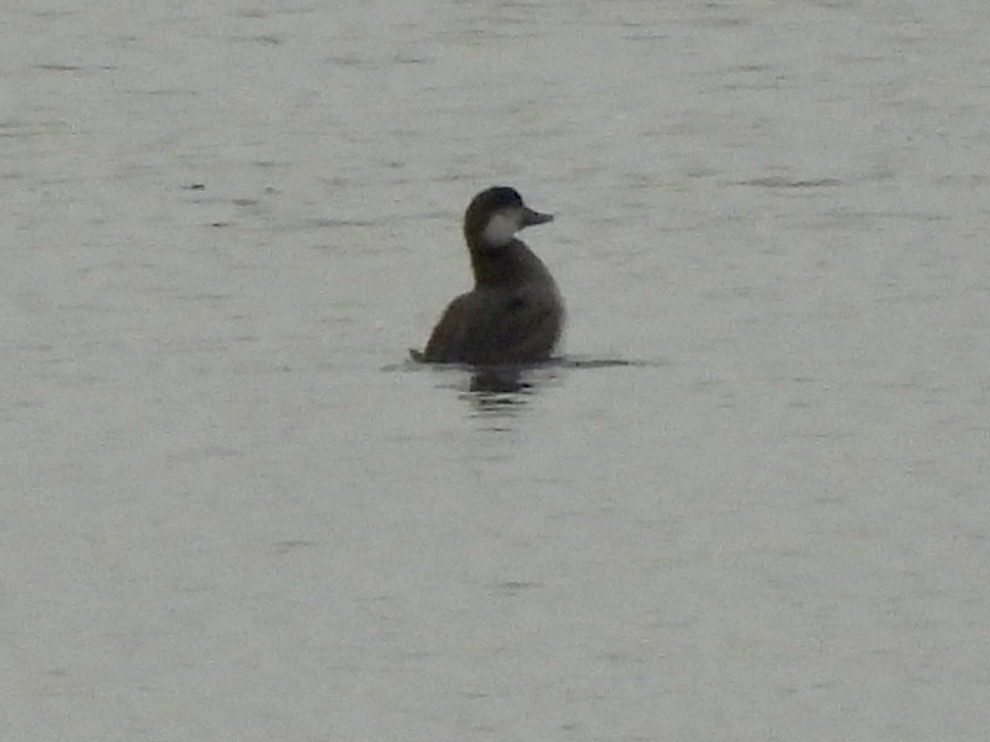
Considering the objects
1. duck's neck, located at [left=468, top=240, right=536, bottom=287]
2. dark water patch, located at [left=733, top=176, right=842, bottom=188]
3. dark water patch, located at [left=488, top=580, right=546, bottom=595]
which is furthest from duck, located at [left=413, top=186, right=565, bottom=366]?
dark water patch, located at [left=488, top=580, right=546, bottom=595]

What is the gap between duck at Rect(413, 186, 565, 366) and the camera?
18.1 metres

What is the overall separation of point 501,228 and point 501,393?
1938mm

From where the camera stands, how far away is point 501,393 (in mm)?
17438

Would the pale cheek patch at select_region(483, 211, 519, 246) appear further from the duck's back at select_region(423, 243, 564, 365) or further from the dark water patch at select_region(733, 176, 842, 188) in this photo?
the dark water patch at select_region(733, 176, 842, 188)

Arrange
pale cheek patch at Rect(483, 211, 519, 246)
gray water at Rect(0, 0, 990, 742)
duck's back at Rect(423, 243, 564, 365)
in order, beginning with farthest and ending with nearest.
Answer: pale cheek patch at Rect(483, 211, 519, 246) < duck's back at Rect(423, 243, 564, 365) < gray water at Rect(0, 0, 990, 742)

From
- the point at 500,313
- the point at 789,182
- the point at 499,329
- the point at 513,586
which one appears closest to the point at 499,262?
the point at 500,313

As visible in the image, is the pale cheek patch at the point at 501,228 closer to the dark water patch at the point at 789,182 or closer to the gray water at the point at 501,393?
the gray water at the point at 501,393

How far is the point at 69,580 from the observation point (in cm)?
1373

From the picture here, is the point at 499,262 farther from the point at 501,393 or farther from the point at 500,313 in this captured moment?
the point at 501,393

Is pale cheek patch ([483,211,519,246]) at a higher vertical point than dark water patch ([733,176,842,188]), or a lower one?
higher

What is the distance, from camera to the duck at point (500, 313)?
59.5 ft

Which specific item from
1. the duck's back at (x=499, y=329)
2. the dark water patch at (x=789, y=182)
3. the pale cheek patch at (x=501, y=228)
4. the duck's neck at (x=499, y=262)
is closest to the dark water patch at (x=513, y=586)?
the duck's back at (x=499, y=329)

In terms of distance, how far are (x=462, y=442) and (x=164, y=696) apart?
397 cm

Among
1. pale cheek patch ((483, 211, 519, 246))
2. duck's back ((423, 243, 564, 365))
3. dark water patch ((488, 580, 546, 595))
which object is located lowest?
duck's back ((423, 243, 564, 365))
